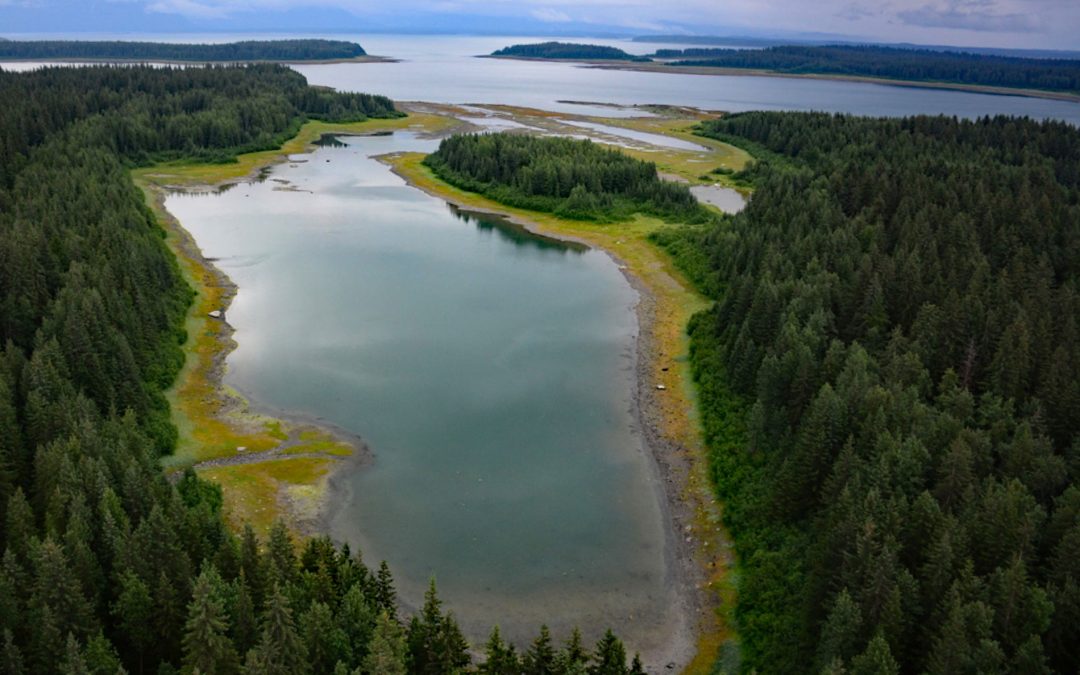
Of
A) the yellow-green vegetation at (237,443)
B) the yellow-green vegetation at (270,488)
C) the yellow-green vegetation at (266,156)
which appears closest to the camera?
the yellow-green vegetation at (270,488)

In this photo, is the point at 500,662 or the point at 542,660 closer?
the point at 542,660

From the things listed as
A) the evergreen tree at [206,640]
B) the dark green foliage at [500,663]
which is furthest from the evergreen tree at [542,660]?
the evergreen tree at [206,640]

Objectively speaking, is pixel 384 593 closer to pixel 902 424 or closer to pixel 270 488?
pixel 270 488

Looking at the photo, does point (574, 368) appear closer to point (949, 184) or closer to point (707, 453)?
point (707, 453)

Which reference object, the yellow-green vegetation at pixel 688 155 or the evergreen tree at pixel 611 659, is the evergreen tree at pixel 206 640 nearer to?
the evergreen tree at pixel 611 659

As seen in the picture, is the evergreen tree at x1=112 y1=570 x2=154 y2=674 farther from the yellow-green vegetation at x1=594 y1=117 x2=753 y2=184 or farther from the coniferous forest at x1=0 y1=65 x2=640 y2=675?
the yellow-green vegetation at x1=594 y1=117 x2=753 y2=184

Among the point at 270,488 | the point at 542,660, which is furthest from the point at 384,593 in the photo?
the point at 270,488

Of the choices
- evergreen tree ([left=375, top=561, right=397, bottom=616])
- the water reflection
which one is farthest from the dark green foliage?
the water reflection
